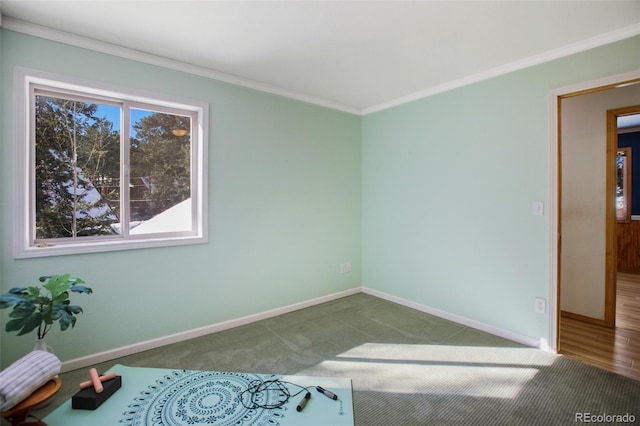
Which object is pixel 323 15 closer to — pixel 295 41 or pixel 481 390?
pixel 295 41

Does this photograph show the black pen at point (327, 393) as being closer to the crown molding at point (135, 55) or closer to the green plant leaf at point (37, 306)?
the green plant leaf at point (37, 306)

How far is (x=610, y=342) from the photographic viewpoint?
2.82m

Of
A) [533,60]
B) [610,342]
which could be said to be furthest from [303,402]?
[533,60]

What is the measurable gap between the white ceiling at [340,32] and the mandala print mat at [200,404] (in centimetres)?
256

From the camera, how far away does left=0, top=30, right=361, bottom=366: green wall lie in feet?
7.53

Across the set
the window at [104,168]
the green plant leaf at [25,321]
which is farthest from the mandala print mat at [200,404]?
the window at [104,168]

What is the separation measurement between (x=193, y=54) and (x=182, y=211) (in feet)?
4.69

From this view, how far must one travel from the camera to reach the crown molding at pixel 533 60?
227 cm

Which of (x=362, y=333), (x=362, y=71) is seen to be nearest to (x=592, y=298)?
(x=362, y=333)

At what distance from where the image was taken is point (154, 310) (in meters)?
2.73

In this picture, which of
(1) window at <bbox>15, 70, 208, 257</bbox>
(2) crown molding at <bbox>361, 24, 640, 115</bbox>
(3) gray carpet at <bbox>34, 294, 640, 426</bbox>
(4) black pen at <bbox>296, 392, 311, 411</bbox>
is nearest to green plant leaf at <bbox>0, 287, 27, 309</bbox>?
(1) window at <bbox>15, 70, 208, 257</bbox>

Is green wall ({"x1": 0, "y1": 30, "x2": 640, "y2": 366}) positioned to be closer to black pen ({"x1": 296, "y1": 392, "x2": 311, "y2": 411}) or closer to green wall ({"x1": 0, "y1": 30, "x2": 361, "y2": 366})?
green wall ({"x1": 0, "y1": 30, "x2": 361, "y2": 366})

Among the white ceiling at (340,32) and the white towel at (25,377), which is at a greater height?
the white ceiling at (340,32)

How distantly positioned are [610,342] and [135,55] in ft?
16.1
